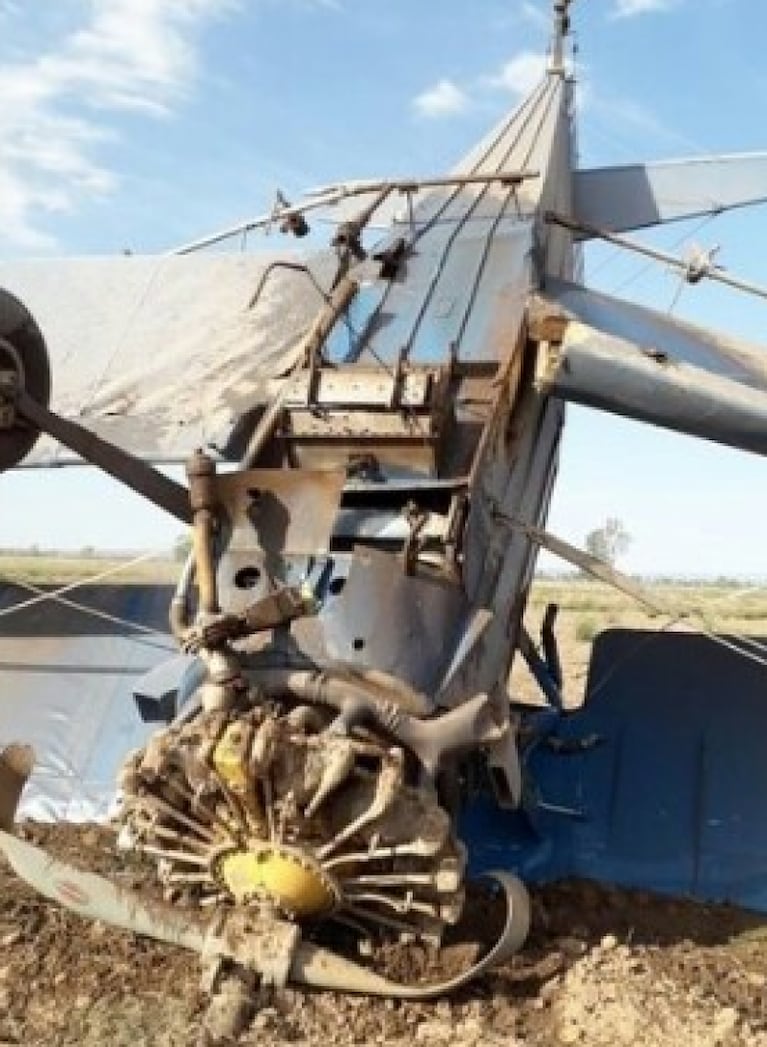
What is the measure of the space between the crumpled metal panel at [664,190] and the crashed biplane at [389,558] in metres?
0.03

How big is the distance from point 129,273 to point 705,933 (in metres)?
6.71

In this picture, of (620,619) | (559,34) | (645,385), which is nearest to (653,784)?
(645,385)

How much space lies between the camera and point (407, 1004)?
5.57 m

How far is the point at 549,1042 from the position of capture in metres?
5.41

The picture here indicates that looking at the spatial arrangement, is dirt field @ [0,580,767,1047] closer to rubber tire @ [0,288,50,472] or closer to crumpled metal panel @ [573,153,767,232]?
rubber tire @ [0,288,50,472]

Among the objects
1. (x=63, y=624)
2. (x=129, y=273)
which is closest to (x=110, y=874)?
(x=63, y=624)

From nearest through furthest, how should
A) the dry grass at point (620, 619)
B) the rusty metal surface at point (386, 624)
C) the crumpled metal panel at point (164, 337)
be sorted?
the rusty metal surface at point (386, 624) → the dry grass at point (620, 619) → the crumpled metal panel at point (164, 337)

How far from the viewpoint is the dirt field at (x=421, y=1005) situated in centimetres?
534

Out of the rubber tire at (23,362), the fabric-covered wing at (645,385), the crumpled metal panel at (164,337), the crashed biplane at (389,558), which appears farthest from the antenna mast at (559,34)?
the rubber tire at (23,362)

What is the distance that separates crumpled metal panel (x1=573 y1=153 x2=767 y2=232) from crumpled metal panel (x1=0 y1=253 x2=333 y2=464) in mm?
2375

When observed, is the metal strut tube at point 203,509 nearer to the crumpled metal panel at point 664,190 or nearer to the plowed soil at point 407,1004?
the plowed soil at point 407,1004

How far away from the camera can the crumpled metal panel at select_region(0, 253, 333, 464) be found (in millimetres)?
8539

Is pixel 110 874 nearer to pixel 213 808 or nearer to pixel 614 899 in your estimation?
pixel 213 808

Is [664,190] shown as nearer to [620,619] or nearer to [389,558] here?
[389,558]
